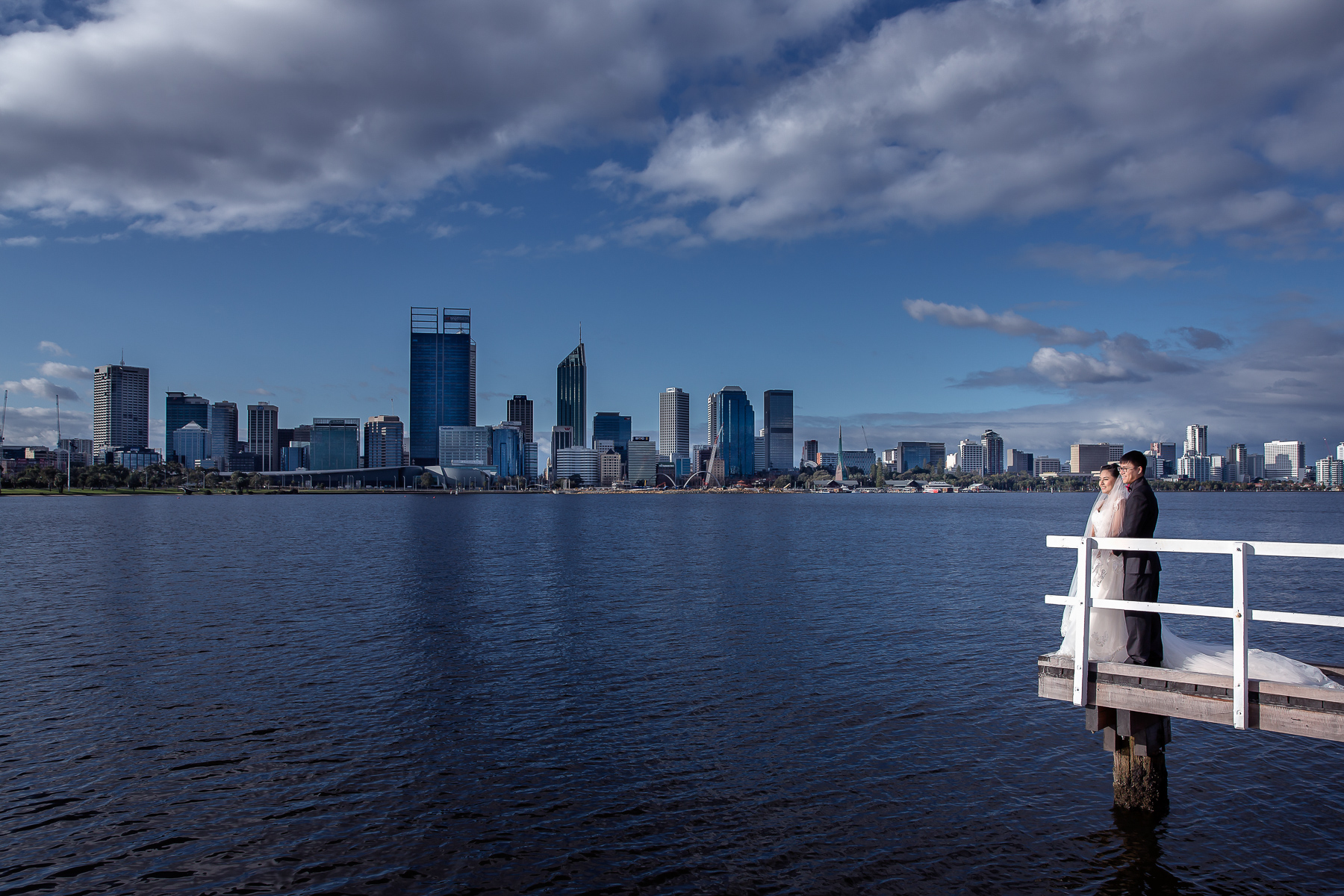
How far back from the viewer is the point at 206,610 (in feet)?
120

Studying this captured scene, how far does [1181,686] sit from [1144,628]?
0.97 meters

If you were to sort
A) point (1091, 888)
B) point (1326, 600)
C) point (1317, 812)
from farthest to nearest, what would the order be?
point (1326, 600) < point (1317, 812) < point (1091, 888)

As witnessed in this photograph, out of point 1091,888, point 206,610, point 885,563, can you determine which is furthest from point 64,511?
point 1091,888

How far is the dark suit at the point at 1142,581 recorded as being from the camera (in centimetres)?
1169

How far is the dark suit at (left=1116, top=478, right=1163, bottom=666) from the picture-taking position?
11688mm

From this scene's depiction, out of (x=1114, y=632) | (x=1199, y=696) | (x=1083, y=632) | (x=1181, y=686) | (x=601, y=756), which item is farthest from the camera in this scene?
(x=601, y=756)

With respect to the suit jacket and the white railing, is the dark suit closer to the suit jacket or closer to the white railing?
the suit jacket

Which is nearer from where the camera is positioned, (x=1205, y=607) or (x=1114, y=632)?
(x=1205, y=607)

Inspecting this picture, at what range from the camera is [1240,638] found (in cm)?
1019

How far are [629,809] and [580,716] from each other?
5.85 metres

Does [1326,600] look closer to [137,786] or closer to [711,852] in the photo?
[711,852]

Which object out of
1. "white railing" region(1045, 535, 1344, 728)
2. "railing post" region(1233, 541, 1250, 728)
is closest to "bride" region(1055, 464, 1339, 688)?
"white railing" region(1045, 535, 1344, 728)

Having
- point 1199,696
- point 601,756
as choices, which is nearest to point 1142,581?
point 1199,696

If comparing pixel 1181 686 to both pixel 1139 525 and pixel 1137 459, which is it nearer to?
pixel 1139 525
